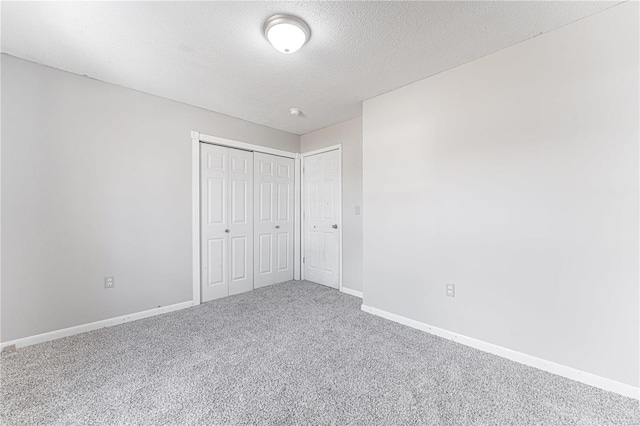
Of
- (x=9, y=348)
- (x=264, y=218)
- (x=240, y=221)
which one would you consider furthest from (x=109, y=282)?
(x=264, y=218)

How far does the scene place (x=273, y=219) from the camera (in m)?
4.11

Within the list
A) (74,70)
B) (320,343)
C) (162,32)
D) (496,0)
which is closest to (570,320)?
(320,343)

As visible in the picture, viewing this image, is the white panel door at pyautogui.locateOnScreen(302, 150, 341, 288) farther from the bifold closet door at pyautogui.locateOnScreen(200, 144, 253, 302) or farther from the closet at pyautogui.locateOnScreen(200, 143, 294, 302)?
the bifold closet door at pyautogui.locateOnScreen(200, 144, 253, 302)

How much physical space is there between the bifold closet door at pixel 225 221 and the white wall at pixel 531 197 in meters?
2.07

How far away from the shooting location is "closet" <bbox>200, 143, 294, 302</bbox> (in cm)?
339

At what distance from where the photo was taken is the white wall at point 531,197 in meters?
1.65

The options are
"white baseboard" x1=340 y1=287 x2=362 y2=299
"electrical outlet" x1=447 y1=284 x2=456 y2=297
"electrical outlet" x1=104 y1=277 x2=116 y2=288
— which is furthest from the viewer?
"white baseboard" x1=340 y1=287 x2=362 y2=299

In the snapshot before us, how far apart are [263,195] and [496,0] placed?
323 centimetres

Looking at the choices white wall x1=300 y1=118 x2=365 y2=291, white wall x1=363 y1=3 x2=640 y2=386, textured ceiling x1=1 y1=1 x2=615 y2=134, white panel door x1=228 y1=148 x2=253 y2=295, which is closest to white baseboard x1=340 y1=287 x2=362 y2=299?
white wall x1=300 y1=118 x2=365 y2=291

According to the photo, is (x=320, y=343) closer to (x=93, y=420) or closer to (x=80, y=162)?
(x=93, y=420)

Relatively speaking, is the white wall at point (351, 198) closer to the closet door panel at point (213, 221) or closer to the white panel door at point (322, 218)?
the white panel door at point (322, 218)

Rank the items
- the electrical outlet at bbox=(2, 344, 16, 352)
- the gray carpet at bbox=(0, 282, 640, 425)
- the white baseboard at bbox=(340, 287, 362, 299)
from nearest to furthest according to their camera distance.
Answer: the gray carpet at bbox=(0, 282, 640, 425)
the electrical outlet at bbox=(2, 344, 16, 352)
the white baseboard at bbox=(340, 287, 362, 299)

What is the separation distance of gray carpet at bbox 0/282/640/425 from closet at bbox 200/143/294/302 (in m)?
1.02

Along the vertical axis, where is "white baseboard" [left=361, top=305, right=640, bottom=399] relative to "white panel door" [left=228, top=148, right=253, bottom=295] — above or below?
below
